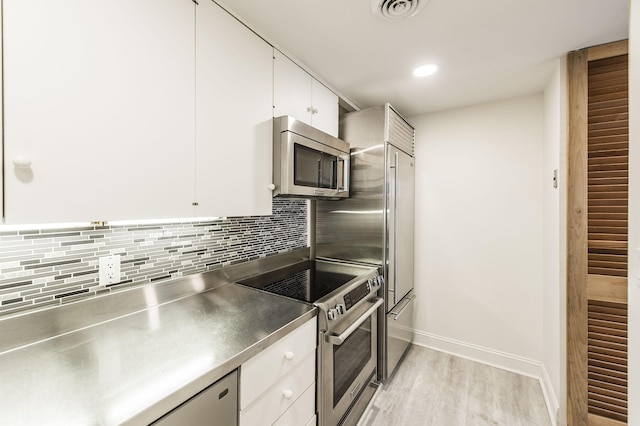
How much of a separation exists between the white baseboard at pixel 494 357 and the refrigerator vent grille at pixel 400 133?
1.97m

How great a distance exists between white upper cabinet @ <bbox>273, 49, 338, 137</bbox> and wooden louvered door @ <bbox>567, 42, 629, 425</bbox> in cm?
158

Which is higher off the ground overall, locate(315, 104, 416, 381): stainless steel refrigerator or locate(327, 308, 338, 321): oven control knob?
locate(315, 104, 416, 381): stainless steel refrigerator

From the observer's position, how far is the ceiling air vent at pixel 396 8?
4.09 ft

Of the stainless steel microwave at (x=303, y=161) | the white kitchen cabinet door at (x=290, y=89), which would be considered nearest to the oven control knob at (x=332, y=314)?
the stainless steel microwave at (x=303, y=161)

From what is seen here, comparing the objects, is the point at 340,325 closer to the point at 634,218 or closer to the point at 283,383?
the point at 283,383

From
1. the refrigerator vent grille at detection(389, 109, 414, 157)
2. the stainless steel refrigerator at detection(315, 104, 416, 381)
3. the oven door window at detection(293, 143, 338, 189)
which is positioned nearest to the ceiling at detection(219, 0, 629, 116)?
the refrigerator vent grille at detection(389, 109, 414, 157)

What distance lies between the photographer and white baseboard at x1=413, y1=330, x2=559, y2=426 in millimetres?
2097

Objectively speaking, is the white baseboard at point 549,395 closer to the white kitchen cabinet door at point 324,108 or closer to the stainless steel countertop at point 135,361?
the stainless steel countertop at point 135,361

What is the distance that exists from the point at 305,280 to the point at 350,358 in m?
0.58

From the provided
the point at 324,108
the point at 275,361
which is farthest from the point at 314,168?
the point at 275,361

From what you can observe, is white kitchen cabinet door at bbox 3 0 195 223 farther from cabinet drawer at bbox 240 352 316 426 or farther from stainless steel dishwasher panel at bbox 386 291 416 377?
stainless steel dishwasher panel at bbox 386 291 416 377

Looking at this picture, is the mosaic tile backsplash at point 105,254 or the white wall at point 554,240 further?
the white wall at point 554,240

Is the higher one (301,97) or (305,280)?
(301,97)

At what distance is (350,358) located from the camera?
171 centimetres
